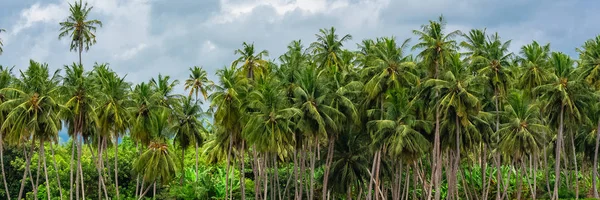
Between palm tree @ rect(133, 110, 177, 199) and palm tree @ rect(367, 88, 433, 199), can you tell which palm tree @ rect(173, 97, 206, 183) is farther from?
palm tree @ rect(367, 88, 433, 199)

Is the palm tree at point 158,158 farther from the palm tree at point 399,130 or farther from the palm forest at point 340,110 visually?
the palm tree at point 399,130

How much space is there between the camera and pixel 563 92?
178 feet

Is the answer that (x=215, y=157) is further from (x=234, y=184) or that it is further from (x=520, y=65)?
(x=520, y=65)

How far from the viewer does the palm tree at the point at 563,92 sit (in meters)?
54.8

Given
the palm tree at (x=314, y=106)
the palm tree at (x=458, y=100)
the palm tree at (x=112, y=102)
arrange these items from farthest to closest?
the palm tree at (x=112, y=102), the palm tree at (x=314, y=106), the palm tree at (x=458, y=100)

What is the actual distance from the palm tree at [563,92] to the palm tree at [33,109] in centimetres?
3563

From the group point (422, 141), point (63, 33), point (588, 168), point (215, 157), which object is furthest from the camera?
point (588, 168)

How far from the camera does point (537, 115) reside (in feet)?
181

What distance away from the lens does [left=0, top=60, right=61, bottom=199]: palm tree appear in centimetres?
5131

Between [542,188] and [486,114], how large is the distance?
18.4 metres

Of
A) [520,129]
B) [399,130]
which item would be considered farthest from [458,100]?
[520,129]

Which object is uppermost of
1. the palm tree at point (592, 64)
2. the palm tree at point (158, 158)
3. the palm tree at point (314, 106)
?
the palm tree at point (592, 64)

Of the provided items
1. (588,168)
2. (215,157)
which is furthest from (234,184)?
(588,168)

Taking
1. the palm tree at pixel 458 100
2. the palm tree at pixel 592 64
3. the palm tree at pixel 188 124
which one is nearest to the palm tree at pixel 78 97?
the palm tree at pixel 188 124
